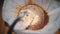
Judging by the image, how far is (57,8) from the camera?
1.49 m

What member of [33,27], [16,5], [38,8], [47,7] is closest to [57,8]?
[47,7]

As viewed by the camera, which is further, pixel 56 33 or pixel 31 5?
pixel 31 5

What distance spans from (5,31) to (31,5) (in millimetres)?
418

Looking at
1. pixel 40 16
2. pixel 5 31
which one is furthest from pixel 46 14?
pixel 5 31

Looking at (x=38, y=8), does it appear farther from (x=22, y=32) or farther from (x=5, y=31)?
(x=5, y=31)

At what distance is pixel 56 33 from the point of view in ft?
4.69

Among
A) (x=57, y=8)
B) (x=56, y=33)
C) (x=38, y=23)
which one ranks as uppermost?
(x=57, y=8)

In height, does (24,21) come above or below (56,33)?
above

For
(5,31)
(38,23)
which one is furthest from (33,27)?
(5,31)

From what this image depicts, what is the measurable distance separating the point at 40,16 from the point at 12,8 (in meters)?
0.33

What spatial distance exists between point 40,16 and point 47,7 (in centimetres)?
13

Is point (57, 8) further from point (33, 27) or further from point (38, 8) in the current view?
point (33, 27)

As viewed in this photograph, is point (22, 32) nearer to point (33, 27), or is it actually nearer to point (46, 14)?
point (33, 27)

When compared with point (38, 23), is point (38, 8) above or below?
above
